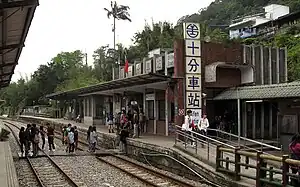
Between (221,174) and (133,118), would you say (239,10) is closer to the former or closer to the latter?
(133,118)

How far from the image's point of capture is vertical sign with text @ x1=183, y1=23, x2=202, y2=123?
60.5ft

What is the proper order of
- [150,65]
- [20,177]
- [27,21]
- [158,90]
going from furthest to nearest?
1. [150,65]
2. [158,90]
3. [20,177]
4. [27,21]

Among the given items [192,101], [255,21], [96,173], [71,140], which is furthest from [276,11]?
[96,173]

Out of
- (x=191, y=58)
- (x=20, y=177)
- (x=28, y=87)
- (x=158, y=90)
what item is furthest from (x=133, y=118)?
(x=28, y=87)

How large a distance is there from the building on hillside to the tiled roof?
4598 centimetres

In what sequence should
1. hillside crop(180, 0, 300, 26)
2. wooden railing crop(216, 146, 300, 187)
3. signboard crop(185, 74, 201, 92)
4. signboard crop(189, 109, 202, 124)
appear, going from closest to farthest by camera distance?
wooden railing crop(216, 146, 300, 187)
signboard crop(189, 109, 202, 124)
signboard crop(185, 74, 201, 92)
hillside crop(180, 0, 300, 26)

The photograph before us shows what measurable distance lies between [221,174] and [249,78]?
9.98 meters

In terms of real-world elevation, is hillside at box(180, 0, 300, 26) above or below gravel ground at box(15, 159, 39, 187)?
above

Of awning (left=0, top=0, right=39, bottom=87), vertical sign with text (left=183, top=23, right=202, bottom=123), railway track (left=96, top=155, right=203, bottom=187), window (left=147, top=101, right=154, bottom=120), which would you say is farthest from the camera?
window (left=147, top=101, right=154, bottom=120)

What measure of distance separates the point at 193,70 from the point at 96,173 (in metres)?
6.73

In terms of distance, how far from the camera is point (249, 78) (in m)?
20.5

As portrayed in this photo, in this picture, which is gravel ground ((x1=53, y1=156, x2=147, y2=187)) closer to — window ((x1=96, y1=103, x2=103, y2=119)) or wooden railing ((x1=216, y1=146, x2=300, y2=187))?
wooden railing ((x1=216, y1=146, x2=300, y2=187))

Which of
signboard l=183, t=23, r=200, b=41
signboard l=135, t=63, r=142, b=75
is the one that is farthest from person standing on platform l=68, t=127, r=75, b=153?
signboard l=135, t=63, r=142, b=75

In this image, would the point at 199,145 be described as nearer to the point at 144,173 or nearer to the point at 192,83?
the point at 144,173
